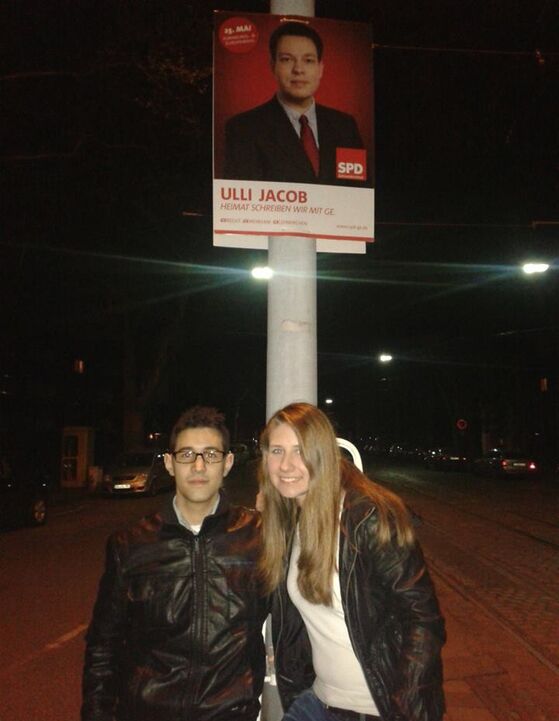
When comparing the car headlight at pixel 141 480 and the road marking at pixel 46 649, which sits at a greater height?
the car headlight at pixel 141 480

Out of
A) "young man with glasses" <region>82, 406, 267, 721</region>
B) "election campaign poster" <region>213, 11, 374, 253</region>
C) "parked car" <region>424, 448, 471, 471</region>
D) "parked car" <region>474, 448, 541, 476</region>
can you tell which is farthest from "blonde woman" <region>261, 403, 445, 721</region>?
"parked car" <region>424, 448, 471, 471</region>

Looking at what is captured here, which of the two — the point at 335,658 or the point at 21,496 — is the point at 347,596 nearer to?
the point at 335,658

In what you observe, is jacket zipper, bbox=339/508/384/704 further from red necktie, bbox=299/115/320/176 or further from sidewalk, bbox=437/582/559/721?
sidewalk, bbox=437/582/559/721

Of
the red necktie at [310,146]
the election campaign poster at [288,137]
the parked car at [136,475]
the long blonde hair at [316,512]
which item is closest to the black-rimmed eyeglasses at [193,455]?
the long blonde hair at [316,512]

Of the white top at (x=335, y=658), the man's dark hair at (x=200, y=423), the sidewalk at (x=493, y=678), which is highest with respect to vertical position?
the man's dark hair at (x=200, y=423)

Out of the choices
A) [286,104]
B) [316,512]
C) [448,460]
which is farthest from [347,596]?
[448,460]

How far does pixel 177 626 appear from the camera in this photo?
2.30 meters

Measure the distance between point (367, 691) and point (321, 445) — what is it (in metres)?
0.79

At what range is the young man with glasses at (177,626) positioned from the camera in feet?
7.38

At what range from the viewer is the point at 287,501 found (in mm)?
2643

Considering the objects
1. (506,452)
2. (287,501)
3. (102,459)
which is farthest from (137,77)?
(102,459)

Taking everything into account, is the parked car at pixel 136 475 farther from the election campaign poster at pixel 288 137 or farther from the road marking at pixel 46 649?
the election campaign poster at pixel 288 137

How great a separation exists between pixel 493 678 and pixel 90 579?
621 cm

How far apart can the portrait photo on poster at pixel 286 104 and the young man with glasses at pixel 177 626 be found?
1.86 m
